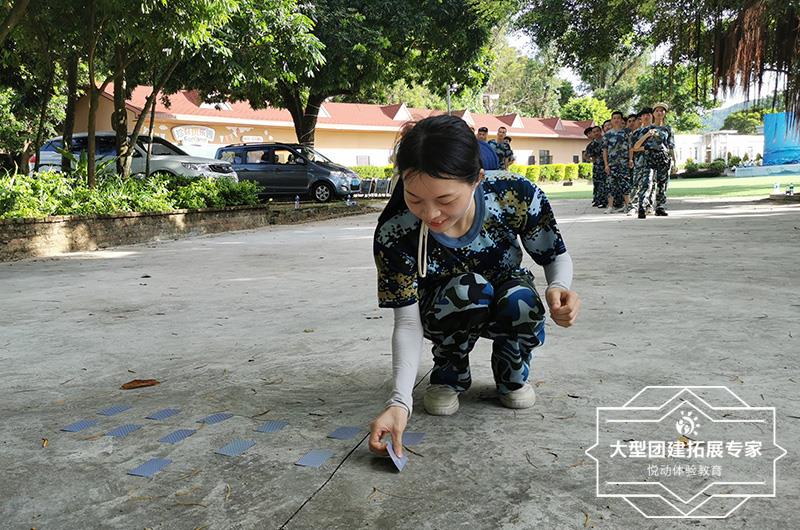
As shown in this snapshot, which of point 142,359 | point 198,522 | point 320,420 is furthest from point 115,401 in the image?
point 198,522

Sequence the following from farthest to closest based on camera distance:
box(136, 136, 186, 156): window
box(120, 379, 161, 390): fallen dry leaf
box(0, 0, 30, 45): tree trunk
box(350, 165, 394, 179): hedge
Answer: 1. box(350, 165, 394, 179): hedge
2. box(136, 136, 186, 156): window
3. box(0, 0, 30, 45): tree trunk
4. box(120, 379, 161, 390): fallen dry leaf

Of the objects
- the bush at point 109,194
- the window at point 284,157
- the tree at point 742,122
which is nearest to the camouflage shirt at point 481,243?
the bush at point 109,194

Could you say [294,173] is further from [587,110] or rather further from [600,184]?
[587,110]

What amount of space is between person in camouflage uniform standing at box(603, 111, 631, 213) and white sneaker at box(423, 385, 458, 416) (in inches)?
410

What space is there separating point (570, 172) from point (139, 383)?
39466 mm

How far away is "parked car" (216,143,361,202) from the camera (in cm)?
1697

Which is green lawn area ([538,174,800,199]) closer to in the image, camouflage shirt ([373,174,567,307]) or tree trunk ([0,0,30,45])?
tree trunk ([0,0,30,45])

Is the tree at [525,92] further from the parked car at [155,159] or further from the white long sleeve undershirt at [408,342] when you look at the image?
the white long sleeve undershirt at [408,342]

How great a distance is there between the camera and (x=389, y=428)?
6.31 feet

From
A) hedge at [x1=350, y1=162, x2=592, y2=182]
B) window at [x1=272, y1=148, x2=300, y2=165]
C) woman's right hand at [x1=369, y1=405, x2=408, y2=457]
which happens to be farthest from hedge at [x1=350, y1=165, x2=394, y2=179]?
woman's right hand at [x1=369, y1=405, x2=408, y2=457]

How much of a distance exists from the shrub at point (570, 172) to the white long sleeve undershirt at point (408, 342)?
39.0 meters

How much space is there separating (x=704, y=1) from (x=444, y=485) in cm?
1216

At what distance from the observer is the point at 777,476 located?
6.10 ft

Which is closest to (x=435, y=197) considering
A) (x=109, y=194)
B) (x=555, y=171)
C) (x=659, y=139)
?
(x=109, y=194)
